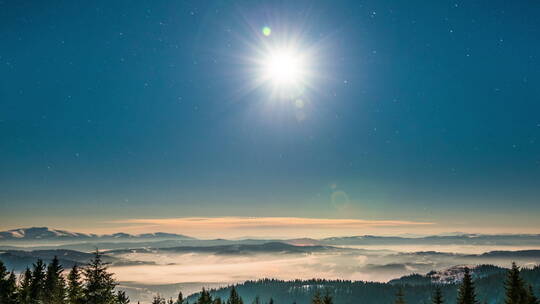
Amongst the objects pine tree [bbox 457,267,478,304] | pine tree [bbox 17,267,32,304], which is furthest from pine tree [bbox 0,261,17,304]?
pine tree [bbox 457,267,478,304]

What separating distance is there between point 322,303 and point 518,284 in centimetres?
1451

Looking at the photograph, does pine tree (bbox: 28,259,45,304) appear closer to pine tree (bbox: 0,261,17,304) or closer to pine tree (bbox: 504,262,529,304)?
pine tree (bbox: 0,261,17,304)

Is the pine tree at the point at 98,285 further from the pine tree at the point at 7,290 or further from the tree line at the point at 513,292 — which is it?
the pine tree at the point at 7,290

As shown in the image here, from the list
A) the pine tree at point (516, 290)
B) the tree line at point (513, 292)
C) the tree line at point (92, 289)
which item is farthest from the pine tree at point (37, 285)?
the pine tree at point (516, 290)

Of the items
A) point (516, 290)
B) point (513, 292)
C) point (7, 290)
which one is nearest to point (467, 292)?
point (513, 292)

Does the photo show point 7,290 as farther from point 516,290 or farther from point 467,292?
point 516,290

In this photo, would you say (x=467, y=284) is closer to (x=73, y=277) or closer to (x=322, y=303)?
(x=322, y=303)

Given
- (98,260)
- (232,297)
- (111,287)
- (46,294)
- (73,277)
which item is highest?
(98,260)

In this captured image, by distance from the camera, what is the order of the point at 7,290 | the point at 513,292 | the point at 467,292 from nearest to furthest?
1. the point at 513,292
2. the point at 467,292
3. the point at 7,290

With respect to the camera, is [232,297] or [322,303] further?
[232,297]

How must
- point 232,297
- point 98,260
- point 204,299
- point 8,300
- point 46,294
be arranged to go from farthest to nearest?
point 232,297 → point 204,299 → point 46,294 → point 8,300 → point 98,260

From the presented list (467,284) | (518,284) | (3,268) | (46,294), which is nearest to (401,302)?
(467,284)

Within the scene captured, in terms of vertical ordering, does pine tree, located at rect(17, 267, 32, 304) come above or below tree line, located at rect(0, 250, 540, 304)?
below

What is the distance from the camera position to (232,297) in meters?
55.0
